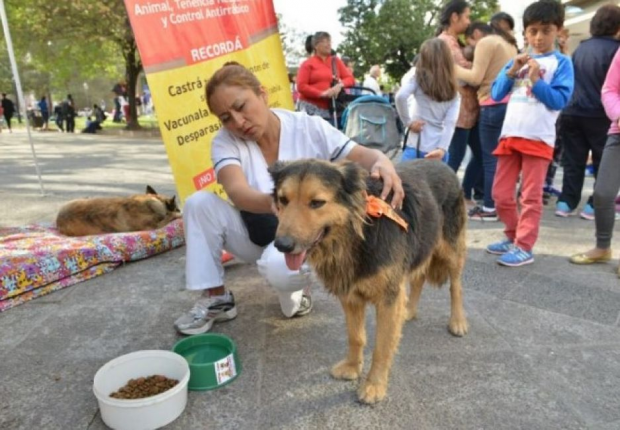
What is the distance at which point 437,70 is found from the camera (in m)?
4.41

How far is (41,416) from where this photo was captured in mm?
2254

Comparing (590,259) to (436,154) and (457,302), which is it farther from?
(457,302)

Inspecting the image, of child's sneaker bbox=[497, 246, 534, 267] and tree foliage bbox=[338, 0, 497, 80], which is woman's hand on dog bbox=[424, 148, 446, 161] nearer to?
child's sneaker bbox=[497, 246, 534, 267]

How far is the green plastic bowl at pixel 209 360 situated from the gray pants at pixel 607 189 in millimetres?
3437

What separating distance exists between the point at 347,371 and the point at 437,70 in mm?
3156

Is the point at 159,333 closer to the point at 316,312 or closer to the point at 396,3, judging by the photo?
the point at 316,312

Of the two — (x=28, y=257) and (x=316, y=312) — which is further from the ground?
(x=28, y=257)

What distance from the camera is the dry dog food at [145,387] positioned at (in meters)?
2.26

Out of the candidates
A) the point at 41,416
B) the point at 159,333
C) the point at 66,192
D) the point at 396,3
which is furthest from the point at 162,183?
the point at 396,3

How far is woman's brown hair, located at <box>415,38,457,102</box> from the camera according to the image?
173 inches

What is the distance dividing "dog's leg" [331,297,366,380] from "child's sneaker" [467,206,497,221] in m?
3.57

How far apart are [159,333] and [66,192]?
5.35 m

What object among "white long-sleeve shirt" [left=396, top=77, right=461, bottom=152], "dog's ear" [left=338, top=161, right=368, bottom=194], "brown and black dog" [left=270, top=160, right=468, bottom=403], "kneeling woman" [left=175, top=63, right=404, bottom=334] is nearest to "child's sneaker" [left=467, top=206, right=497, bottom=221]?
"white long-sleeve shirt" [left=396, top=77, right=461, bottom=152]

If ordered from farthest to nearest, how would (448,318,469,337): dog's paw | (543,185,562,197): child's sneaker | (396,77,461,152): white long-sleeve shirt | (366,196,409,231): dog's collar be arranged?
(543,185,562,197): child's sneaker, (396,77,461,152): white long-sleeve shirt, (448,318,469,337): dog's paw, (366,196,409,231): dog's collar
